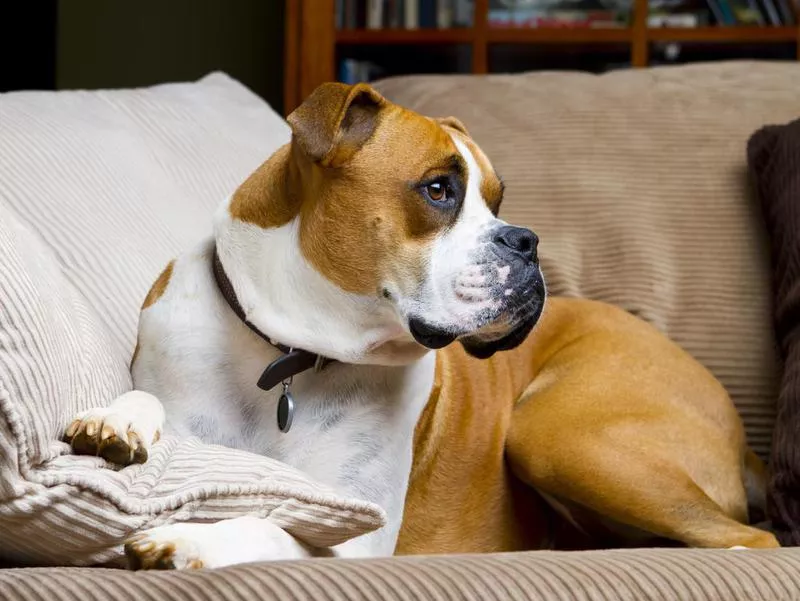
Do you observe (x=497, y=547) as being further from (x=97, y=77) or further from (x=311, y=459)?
(x=97, y=77)

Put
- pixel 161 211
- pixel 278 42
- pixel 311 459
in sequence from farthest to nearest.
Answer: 1. pixel 278 42
2. pixel 161 211
3. pixel 311 459

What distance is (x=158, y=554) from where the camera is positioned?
3.32 ft

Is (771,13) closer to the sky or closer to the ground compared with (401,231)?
closer to the sky

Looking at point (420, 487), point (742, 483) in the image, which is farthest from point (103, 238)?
point (742, 483)

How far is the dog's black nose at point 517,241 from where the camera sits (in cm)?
146

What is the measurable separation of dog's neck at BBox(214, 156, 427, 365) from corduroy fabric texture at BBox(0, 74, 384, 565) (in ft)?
0.67

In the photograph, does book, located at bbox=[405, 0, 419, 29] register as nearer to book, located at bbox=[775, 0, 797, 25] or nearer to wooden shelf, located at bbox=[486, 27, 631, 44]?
wooden shelf, located at bbox=[486, 27, 631, 44]

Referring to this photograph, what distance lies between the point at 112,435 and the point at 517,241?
23.8 inches

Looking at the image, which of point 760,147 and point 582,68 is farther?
point 582,68

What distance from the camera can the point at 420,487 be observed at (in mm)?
1733

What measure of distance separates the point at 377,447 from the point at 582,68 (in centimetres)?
255

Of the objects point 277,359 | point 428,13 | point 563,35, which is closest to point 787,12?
point 563,35

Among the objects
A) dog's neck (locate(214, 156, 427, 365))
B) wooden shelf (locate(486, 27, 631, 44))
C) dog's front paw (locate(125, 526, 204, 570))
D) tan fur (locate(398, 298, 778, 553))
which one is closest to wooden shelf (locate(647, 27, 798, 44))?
wooden shelf (locate(486, 27, 631, 44))

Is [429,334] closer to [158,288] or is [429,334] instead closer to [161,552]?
[158,288]
